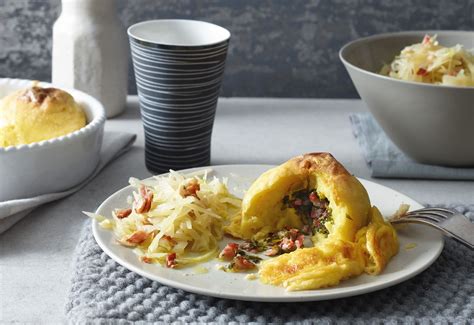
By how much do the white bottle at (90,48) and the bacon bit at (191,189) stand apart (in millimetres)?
706

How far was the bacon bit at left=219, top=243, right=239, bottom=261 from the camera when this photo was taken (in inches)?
54.0

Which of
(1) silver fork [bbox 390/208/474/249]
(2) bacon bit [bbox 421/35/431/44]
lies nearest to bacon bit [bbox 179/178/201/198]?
(1) silver fork [bbox 390/208/474/249]

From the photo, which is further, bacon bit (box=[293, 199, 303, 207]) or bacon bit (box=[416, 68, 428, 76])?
bacon bit (box=[416, 68, 428, 76])

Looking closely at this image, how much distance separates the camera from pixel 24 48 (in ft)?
8.00

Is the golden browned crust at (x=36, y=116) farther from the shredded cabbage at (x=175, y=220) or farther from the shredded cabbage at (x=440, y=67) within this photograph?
the shredded cabbage at (x=440, y=67)

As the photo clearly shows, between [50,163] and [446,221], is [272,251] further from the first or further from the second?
[50,163]

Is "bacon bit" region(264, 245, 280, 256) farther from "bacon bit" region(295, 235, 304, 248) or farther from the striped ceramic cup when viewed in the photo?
the striped ceramic cup

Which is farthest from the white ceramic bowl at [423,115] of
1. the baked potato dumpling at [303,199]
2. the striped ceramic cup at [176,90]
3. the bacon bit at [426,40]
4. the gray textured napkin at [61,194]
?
the gray textured napkin at [61,194]

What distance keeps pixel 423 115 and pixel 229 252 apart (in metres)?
0.65

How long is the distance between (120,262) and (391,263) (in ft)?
1.37

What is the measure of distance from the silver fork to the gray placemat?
0.21ft

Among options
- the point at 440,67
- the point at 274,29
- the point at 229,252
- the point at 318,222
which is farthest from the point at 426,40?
the point at 229,252

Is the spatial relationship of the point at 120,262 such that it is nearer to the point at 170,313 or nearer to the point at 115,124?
the point at 170,313

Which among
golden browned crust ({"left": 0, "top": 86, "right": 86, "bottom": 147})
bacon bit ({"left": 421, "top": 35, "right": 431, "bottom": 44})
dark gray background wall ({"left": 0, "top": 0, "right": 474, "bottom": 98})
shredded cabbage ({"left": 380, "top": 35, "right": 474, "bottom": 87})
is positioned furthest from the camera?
dark gray background wall ({"left": 0, "top": 0, "right": 474, "bottom": 98})
